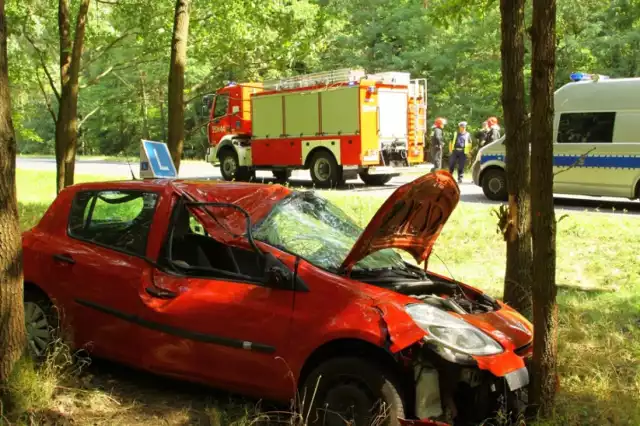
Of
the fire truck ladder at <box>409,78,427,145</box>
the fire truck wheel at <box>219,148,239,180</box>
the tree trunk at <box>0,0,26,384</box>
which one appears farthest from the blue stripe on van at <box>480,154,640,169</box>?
the fire truck wheel at <box>219,148,239,180</box>

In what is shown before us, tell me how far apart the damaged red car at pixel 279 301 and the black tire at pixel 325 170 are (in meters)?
12.9

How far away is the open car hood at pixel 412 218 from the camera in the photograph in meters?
3.64

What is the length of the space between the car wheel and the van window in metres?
10.8

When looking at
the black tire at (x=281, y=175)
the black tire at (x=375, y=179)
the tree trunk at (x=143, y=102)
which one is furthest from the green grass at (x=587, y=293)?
the tree trunk at (x=143, y=102)

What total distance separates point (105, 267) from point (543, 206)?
9.43 feet

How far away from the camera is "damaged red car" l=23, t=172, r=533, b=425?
3.34m

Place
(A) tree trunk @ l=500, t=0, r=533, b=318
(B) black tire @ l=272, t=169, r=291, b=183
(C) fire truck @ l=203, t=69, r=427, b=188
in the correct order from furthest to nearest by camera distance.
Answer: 1. (B) black tire @ l=272, t=169, r=291, b=183
2. (C) fire truck @ l=203, t=69, r=427, b=188
3. (A) tree trunk @ l=500, t=0, r=533, b=318

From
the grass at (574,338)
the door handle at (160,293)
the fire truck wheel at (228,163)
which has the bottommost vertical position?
the grass at (574,338)

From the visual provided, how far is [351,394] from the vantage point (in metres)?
3.37

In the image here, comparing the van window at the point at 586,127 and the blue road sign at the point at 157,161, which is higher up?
the van window at the point at 586,127

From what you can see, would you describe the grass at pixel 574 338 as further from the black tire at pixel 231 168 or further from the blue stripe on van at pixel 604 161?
the black tire at pixel 231 168

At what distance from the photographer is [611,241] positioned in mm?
8711

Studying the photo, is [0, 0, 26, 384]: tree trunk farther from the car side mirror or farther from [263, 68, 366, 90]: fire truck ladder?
[263, 68, 366, 90]: fire truck ladder

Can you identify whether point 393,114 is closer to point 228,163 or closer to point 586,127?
point 228,163
